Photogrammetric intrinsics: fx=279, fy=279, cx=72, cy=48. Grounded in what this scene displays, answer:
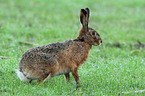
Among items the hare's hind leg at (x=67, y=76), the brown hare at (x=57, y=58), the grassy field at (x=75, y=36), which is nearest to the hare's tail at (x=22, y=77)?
the brown hare at (x=57, y=58)

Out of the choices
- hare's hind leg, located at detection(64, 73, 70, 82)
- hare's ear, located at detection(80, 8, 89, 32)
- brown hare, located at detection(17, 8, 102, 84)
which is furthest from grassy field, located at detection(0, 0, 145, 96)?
hare's ear, located at detection(80, 8, 89, 32)

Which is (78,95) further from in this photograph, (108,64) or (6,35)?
(6,35)

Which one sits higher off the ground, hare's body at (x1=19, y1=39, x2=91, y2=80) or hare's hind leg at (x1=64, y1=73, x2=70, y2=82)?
hare's body at (x1=19, y1=39, x2=91, y2=80)

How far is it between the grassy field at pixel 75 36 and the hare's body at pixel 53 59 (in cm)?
29

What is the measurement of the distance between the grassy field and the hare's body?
0.29 metres

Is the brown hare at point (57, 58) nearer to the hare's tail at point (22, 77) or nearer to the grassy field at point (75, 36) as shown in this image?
the hare's tail at point (22, 77)

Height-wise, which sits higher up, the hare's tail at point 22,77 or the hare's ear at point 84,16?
the hare's ear at point 84,16

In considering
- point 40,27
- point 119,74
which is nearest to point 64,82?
point 119,74

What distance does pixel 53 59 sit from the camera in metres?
5.64

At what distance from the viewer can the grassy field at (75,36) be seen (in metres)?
5.71

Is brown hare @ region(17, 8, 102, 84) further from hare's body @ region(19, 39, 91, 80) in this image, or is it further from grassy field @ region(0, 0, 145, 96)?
grassy field @ region(0, 0, 145, 96)

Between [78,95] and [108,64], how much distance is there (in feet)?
8.30

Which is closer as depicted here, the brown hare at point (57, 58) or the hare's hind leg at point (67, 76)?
the brown hare at point (57, 58)

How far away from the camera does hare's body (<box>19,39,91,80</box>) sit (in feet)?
18.0
